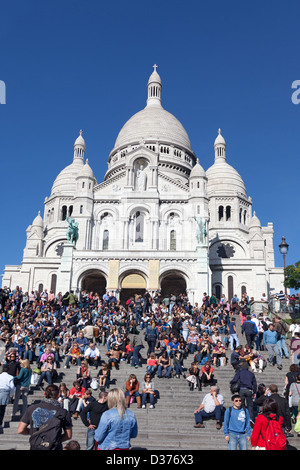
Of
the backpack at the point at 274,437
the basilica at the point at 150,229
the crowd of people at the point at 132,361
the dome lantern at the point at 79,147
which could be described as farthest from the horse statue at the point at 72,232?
the backpack at the point at 274,437

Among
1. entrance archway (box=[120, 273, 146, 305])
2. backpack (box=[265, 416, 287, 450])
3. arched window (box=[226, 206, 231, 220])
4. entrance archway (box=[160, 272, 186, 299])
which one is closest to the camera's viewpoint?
backpack (box=[265, 416, 287, 450])

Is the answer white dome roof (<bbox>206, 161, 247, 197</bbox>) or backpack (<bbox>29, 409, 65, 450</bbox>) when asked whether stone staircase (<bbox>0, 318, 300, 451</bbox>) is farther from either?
white dome roof (<bbox>206, 161, 247, 197</bbox>)

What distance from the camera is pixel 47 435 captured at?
252 inches

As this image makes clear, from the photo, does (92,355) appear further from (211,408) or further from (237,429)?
(237,429)

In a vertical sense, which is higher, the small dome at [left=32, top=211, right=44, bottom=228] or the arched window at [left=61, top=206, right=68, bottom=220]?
the arched window at [left=61, top=206, right=68, bottom=220]

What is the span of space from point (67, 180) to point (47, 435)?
55.4 metres

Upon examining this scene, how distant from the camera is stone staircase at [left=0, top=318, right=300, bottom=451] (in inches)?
452

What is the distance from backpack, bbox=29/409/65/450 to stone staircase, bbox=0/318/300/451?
264 cm

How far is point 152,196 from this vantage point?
1788 inches

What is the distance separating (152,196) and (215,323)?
889 inches

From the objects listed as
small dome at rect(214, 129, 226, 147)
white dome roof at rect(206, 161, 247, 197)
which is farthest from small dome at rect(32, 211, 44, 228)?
small dome at rect(214, 129, 226, 147)
